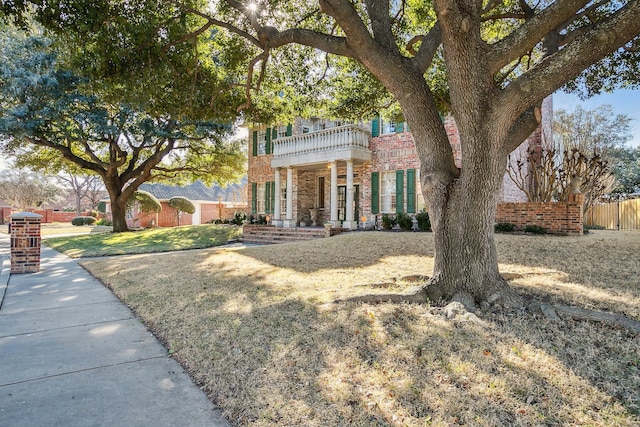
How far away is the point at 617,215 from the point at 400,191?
1000 cm

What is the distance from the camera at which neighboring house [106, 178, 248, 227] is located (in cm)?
2688

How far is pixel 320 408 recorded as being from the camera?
8.05 feet

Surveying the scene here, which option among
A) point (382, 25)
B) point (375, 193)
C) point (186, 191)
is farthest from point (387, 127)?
point (186, 191)

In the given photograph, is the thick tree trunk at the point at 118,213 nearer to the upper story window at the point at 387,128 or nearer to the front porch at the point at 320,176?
the front porch at the point at 320,176

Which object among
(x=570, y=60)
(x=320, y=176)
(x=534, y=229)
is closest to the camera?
(x=570, y=60)

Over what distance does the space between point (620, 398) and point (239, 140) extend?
67.5ft

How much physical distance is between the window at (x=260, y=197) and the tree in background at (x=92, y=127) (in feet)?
8.08

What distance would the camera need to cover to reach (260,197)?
64.6ft

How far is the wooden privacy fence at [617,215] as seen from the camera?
15.0 meters

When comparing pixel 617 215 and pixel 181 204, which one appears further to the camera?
pixel 181 204

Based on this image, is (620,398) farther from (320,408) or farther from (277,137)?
(277,137)

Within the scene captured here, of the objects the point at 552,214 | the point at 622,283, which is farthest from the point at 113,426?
the point at 552,214

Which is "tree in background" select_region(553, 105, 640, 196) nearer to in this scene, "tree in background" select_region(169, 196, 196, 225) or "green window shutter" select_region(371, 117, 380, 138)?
"green window shutter" select_region(371, 117, 380, 138)

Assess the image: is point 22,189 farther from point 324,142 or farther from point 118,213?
point 324,142
